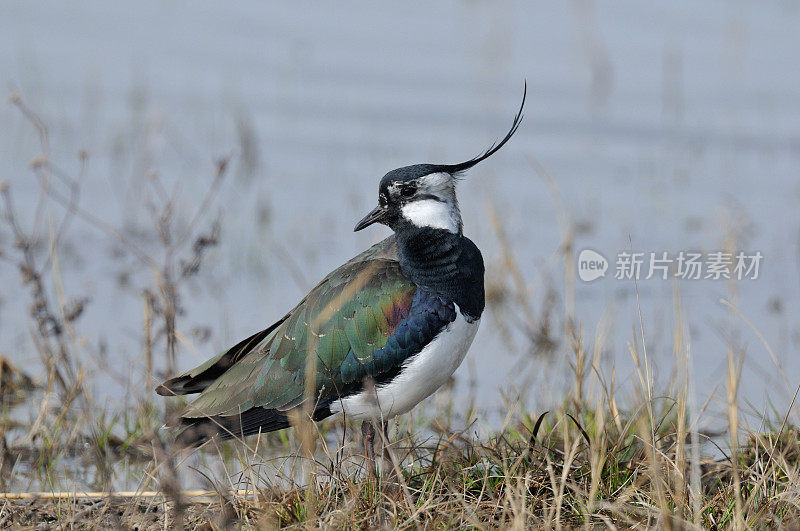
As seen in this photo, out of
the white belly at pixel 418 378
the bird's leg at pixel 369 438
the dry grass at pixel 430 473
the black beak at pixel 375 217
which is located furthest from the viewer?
the black beak at pixel 375 217

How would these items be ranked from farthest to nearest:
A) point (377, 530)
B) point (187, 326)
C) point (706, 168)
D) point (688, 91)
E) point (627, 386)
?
1. point (688, 91)
2. point (706, 168)
3. point (187, 326)
4. point (627, 386)
5. point (377, 530)

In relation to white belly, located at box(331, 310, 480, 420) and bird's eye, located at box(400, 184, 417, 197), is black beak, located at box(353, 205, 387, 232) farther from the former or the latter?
white belly, located at box(331, 310, 480, 420)

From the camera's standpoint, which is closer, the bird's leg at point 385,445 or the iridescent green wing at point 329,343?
the bird's leg at point 385,445

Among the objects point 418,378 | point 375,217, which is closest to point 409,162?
point 375,217

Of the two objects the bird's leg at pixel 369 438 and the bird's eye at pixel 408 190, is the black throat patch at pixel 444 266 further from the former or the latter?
the bird's leg at pixel 369 438

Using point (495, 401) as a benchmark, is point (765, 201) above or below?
above

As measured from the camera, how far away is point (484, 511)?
409 cm

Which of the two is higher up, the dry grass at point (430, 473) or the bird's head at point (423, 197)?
the bird's head at point (423, 197)

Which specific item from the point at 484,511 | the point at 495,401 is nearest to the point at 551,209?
the point at 495,401

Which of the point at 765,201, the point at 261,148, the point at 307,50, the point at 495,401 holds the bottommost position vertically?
the point at 495,401

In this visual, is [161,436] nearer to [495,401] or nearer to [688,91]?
[495,401]

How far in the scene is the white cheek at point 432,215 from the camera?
15.3ft

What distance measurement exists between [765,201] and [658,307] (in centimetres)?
212

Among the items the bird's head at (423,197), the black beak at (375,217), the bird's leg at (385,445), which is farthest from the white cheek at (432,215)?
the bird's leg at (385,445)
